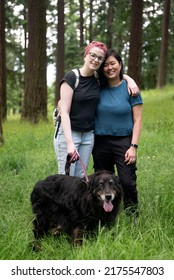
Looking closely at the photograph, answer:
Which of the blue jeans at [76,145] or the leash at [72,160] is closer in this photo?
the leash at [72,160]

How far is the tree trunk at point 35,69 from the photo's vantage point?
47.8 feet

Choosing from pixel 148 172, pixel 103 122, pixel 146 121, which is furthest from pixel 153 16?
pixel 103 122

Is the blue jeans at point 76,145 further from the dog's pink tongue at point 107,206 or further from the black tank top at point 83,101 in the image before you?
the dog's pink tongue at point 107,206

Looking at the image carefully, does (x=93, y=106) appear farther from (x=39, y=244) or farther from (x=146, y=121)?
(x=146, y=121)

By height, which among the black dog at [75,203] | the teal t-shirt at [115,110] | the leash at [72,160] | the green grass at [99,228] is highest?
the teal t-shirt at [115,110]

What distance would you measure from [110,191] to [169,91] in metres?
21.5

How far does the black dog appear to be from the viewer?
420cm

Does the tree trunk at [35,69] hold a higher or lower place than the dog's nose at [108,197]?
higher

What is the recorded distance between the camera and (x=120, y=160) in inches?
199

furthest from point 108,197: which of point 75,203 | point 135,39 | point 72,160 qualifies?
point 135,39

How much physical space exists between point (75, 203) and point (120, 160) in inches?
35.3

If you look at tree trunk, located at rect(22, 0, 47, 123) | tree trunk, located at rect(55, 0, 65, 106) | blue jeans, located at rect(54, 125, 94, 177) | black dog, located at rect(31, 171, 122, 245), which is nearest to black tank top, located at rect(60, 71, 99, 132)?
blue jeans, located at rect(54, 125, 94, 177)

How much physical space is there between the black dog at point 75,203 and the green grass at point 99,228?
13cm

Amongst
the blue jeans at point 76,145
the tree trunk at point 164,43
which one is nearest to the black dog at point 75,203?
the blue jeans at point 76,145
